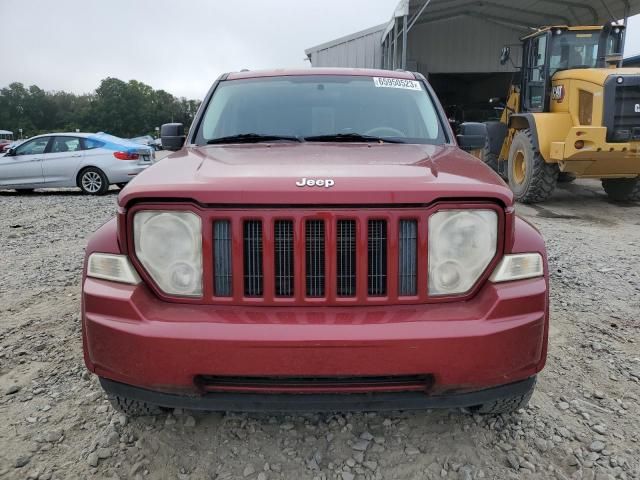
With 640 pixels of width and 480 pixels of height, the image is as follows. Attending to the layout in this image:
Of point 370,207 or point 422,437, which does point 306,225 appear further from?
point 422,437

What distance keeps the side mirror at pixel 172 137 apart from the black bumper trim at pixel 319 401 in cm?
215

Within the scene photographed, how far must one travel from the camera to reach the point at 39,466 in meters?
2.18

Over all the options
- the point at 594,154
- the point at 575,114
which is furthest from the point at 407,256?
the point at 575,114

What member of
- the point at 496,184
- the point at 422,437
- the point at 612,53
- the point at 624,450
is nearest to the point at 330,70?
the point at 496,184

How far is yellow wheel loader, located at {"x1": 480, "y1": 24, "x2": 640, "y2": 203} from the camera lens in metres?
7.82

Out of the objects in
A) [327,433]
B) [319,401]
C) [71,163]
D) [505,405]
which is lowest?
[327,433]

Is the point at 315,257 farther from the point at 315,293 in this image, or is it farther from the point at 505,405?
the point at 505,405

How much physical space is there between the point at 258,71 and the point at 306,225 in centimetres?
222

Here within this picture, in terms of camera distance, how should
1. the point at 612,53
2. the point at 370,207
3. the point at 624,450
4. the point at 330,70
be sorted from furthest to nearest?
1. the point at 612,53
2. the point at 330,70
3. the point at 624,450
4. the point at 370,207

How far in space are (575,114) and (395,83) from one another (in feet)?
19.9

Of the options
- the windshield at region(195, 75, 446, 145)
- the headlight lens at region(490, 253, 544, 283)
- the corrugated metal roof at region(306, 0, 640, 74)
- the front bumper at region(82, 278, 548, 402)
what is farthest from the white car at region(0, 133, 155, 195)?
the headlight lens at region(490, 253, 544, 283)

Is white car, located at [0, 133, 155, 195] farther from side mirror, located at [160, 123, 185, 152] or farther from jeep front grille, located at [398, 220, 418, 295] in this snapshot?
jeep front grille, located at [398, 220, 418, 295]

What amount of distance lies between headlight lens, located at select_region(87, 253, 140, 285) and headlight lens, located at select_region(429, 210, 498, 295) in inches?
44.9

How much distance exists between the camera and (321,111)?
3291 millimetres
